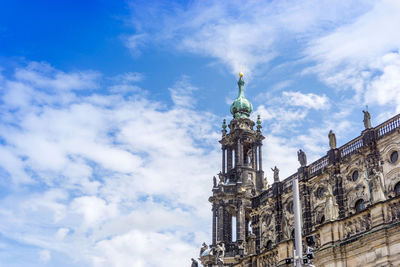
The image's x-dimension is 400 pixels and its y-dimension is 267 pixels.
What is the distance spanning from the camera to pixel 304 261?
52.6ft

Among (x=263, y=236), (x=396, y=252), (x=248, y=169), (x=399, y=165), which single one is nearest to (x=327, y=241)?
(x=396, y=252)

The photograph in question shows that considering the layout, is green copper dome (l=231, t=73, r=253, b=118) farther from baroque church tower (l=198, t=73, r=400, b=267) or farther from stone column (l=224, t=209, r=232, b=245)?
stone column (l=224, t=209, r=232, b=245)

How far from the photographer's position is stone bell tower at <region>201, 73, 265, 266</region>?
52625mm

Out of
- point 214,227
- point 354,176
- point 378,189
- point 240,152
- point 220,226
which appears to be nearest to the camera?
point 378,189

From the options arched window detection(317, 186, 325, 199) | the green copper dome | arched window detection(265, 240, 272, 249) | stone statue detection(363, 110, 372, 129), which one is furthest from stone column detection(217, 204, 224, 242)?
stone statue detection(363, 110, 372, 129)

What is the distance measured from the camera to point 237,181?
5469 centimetres

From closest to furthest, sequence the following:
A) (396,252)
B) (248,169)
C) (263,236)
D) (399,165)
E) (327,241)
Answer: (396,252) < (327,241) < (399,165) < (263,236) < (248,169)

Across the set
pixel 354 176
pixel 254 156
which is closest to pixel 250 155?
pixel 254 156

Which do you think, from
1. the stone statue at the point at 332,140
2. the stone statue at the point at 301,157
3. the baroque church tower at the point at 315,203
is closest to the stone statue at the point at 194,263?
the baroque church tower at the point at 315,203

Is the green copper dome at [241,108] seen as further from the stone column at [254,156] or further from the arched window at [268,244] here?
the arched window at [268,244]

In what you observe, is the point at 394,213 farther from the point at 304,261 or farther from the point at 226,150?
the point at 226,150

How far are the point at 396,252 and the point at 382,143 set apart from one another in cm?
1739

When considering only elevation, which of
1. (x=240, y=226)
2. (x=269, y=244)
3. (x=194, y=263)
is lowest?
(x=194, y=263)

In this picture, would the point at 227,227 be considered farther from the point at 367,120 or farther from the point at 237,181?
the point at 367,120
